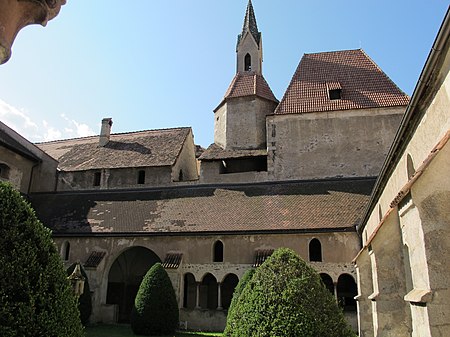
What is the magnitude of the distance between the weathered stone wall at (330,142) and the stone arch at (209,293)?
22.8ft

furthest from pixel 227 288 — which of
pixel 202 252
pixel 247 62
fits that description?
pixel 247 62

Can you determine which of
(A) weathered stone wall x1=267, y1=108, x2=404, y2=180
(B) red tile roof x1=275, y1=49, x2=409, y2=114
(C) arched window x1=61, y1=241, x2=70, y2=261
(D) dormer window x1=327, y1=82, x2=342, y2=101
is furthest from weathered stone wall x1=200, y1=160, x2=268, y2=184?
(C) arched window x1=61, y1=241, x2=70, y2=261

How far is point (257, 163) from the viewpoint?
2509 centimetres

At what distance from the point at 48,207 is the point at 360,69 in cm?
2128

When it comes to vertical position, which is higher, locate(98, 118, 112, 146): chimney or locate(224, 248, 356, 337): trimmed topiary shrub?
locate(98, 118, 112, 146): chimney

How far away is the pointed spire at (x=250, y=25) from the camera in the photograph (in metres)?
29.5

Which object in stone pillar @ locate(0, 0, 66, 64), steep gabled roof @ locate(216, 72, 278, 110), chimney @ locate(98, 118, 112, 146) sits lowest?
stone pillar @ locate(0, 0, 66, 64)

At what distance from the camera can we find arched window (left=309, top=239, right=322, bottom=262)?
59.5 ft

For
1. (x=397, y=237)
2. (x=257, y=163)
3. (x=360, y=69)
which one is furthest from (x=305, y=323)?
(x=360, y=69)

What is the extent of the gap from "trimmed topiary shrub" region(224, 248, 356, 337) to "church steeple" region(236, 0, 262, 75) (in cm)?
2287

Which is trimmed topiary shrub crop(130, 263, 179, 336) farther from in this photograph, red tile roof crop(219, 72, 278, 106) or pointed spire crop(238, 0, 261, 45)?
pointed spire crop(238, 0, 261, 45)

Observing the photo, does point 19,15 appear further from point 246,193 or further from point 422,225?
point 246,193

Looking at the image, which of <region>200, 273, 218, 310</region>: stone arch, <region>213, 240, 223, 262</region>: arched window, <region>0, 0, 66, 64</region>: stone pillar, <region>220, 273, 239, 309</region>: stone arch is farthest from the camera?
<region>200, 273, 218, 310</region>: stone arch

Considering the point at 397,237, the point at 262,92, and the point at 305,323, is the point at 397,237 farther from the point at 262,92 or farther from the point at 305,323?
the point at 262,92
